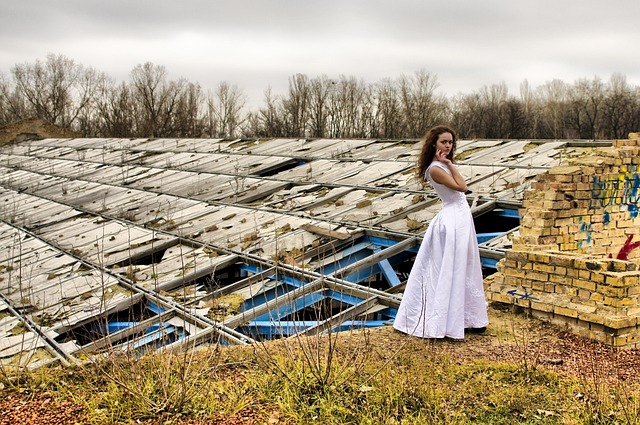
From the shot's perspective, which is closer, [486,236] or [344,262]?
[486,236]

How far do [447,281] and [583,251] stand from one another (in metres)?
2.90

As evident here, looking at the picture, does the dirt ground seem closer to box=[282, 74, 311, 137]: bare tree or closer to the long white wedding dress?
the long white wedding dress

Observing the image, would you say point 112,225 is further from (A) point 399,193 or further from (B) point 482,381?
(B) point 482,381

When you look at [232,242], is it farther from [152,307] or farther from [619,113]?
[619,113]

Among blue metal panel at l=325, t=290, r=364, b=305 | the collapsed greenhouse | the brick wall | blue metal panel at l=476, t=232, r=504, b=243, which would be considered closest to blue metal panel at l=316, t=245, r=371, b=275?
the collapsed greenhouse

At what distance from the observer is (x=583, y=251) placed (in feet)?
23.6

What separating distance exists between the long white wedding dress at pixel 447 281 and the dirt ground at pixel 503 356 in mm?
142

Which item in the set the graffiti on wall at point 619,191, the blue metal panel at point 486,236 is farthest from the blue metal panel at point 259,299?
the graffiti on wall at point 619,191

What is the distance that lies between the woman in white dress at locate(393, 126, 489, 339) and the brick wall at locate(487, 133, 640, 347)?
2.83ft

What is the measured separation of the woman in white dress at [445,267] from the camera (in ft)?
16.7

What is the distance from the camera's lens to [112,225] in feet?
44.3

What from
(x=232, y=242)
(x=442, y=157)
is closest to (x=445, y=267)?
(x=442, y=157)

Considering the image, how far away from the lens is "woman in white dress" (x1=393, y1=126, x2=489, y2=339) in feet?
16.7

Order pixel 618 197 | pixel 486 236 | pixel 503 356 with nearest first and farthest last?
pixel 503 356 < pixel 618 197 < pixel 486 236
